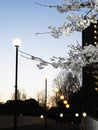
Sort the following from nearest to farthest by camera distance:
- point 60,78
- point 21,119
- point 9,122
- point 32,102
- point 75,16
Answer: point 75,16 → point 9,122 → point 21,119 → point 32,102 → point 60,78

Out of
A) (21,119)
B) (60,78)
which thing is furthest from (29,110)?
(21,119)

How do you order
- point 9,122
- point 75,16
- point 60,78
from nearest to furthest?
point 75,16 → point 9,122 → point 60,78

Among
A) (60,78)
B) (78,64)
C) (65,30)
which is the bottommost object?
(78,64)

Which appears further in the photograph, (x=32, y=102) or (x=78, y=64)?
(x=32, y=102)

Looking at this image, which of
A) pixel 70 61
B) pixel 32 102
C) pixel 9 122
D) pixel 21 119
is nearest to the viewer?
pixel 70 61

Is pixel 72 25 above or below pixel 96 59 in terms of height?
above

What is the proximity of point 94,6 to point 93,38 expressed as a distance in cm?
Result: 191

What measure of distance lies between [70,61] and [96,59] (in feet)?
1.97

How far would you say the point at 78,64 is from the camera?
412 inches

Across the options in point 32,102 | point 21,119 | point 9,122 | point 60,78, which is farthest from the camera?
point 60,78

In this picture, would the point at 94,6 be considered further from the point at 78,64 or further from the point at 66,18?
the point at 78,64

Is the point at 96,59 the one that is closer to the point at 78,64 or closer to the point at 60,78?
the point at 78,64

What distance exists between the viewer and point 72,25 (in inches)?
394

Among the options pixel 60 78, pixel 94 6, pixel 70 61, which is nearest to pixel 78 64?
pixel 70 61
